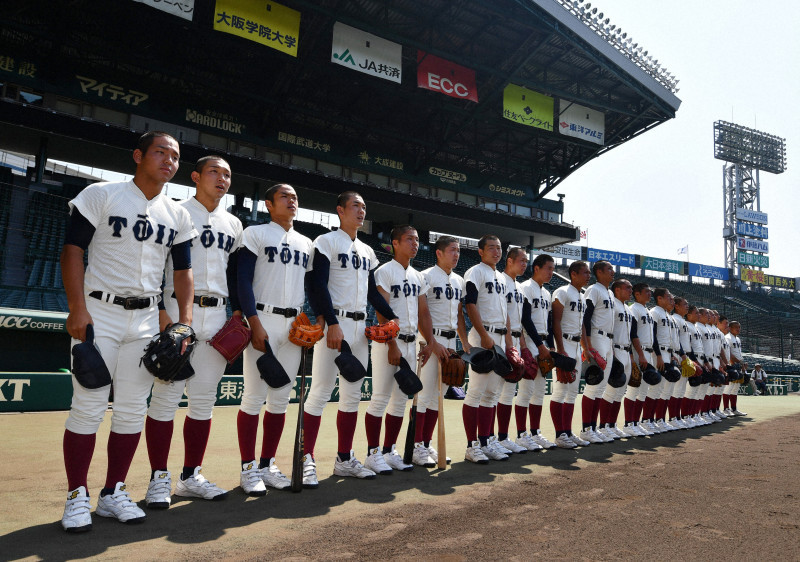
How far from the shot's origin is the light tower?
4184cm

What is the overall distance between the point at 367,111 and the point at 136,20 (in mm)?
9085

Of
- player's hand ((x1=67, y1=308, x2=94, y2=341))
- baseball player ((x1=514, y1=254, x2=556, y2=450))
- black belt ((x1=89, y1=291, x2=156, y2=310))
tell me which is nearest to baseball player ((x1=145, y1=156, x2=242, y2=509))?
black belt ((x1=89, y1=291, x2=156, y2=310))

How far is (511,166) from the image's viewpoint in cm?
2698

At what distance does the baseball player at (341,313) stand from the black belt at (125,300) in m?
1.31

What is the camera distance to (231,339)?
334cm

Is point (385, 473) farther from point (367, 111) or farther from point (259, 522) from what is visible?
point (367, 111)

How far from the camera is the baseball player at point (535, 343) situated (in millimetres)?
5855

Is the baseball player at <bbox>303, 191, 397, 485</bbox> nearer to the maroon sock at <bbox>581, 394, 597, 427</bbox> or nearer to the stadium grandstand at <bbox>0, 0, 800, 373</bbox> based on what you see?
the maroon sock at <bbox>581, 394, 597, 427</bbox>

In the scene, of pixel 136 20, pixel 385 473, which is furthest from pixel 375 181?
pixel 385 473

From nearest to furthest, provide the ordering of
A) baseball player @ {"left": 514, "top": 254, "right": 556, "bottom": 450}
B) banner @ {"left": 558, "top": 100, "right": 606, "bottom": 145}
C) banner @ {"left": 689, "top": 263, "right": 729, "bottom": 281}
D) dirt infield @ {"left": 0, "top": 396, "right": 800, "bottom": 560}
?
1. dirt infield @ {"left": 0, "top": 396, "right": 800, "bottom": 560}
2. baseball player @ {"left": 514, "top": 254, "right": 556, "bottom": 450}
3. banner @ {"left": 558, "top": 100, "right": 606, "bottom": 145}
4. banner @ {"left": 689, "top": 263, "right": 729, "bottom": 281}

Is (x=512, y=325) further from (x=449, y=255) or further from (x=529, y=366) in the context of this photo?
(x=449, y=255)

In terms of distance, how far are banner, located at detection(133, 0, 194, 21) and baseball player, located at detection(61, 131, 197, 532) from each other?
44.3 feet

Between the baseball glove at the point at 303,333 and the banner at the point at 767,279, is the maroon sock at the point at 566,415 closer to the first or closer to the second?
the baseball glove at the point at 303,333

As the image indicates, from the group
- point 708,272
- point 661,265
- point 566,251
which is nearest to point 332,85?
point 566,251
